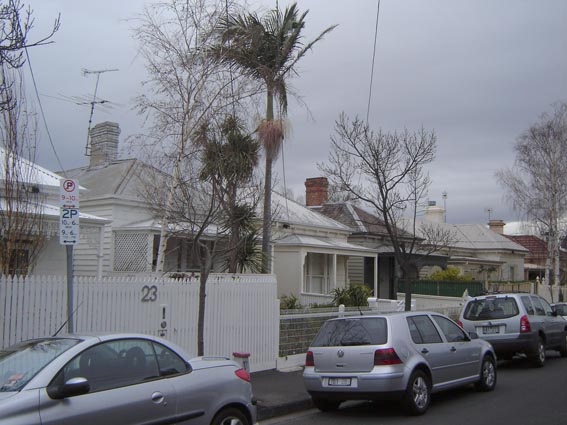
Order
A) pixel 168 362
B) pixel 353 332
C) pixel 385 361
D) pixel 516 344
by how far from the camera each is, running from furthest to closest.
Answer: pixel 516 344
pixel 353 332
pixel 385 361
pixel 168 362

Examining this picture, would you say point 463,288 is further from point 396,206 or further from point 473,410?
point 473,410

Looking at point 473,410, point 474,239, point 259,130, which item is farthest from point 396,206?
point 474,239

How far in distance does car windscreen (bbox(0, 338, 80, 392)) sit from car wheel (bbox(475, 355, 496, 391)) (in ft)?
24.8

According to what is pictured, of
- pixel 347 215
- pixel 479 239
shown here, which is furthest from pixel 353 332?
pixel 479 239

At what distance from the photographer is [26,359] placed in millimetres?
5785

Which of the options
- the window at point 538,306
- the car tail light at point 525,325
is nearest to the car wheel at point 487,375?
the car tail light at point 525,325

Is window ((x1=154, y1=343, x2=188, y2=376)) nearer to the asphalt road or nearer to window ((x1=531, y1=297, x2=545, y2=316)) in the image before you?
the asphalt road

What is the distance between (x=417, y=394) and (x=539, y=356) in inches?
255

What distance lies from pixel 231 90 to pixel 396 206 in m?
5.05

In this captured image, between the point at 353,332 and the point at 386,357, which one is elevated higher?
the point at 353,332

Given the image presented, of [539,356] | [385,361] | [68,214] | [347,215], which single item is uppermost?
[347,215]

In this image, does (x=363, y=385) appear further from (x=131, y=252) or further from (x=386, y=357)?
(x=131, y=252)

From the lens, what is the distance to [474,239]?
43.0 metres

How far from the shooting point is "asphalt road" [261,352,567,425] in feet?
28.9
